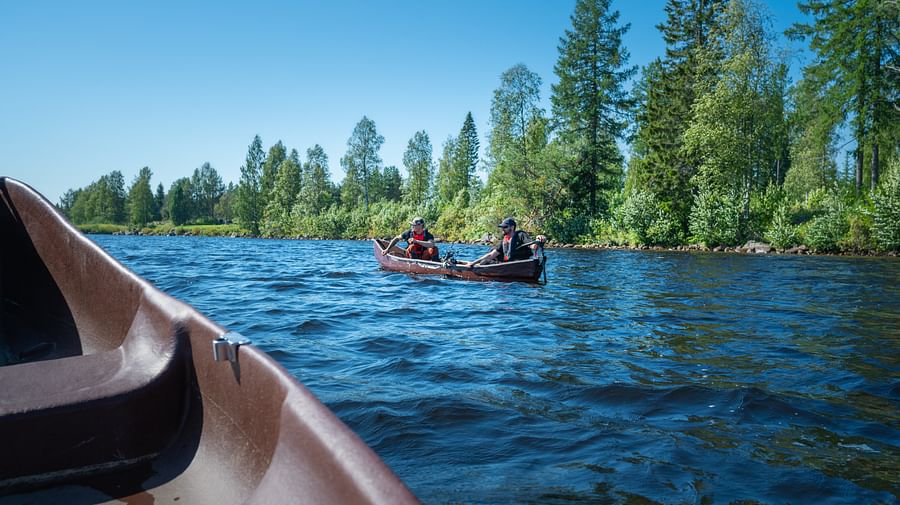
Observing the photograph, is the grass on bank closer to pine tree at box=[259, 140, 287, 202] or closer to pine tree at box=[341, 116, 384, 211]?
pine tree at box=[259, 140, 287, 202]

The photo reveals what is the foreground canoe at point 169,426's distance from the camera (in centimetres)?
160

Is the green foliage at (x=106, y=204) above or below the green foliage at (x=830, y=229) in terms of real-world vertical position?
above

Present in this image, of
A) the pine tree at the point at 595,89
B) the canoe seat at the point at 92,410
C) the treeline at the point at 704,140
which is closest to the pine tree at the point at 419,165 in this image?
the treeline at the point at 704,140

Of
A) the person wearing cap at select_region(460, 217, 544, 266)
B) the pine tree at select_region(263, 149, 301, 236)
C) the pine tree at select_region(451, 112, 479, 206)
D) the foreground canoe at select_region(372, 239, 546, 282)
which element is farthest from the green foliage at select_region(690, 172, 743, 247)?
the pine tree at select_region(263, 149, 301, 236)

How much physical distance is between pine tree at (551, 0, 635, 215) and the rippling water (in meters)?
27.2

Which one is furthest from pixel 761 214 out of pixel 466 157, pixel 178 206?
pixel 178 206

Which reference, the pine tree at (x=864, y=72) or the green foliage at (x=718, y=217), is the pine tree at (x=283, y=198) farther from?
the pine tree at (x=864, y=72)

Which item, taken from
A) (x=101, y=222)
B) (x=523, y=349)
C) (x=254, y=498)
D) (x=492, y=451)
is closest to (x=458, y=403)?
(x=492, y=451)

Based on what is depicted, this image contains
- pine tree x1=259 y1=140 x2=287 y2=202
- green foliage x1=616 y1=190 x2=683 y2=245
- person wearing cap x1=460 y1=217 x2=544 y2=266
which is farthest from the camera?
pine tree x1=259 y1=140 x2=287 y2=202

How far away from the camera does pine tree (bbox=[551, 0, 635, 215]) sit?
37.0 metres

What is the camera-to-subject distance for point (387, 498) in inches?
48.0

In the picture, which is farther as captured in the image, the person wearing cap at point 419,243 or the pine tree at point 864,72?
the pine tree at point 864,72

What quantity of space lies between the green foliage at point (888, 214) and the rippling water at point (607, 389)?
49.8 ft

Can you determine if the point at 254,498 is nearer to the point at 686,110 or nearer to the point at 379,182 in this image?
the point at 686,110
